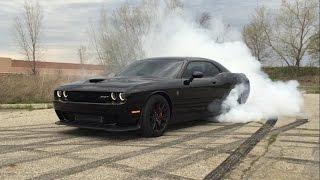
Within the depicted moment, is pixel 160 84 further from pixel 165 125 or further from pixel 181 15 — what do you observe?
pixel 181 15

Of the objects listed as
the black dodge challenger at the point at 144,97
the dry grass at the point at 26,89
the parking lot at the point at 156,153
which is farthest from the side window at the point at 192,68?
the dry grass at the point at 26,89

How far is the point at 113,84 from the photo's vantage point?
7969 mm

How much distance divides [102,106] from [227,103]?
3837 millimetres

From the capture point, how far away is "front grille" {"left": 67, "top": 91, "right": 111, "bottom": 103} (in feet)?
25.2

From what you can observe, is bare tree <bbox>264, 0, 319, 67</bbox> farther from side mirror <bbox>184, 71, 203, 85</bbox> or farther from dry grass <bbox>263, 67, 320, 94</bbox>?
side mirror <bbox>184, 71, 203, 85</bbox>

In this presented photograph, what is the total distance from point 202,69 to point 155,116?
226 centimetres

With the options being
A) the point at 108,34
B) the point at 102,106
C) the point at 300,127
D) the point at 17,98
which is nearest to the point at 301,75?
the point at 108,34

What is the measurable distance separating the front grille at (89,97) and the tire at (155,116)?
→ 0.66 meters

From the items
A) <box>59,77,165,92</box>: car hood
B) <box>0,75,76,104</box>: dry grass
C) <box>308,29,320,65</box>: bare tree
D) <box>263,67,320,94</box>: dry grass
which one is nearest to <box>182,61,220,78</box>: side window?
<box>59,77,165,92</box>: car hood

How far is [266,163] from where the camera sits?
611 cm

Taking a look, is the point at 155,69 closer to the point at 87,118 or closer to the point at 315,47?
the point at 87,118

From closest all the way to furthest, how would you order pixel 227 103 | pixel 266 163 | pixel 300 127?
pixel 266 163
pixel 300 127
pixel 227 103

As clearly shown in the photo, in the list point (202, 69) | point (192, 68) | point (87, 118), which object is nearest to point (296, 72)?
point (202, 69)

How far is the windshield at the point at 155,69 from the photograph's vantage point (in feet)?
29.7
